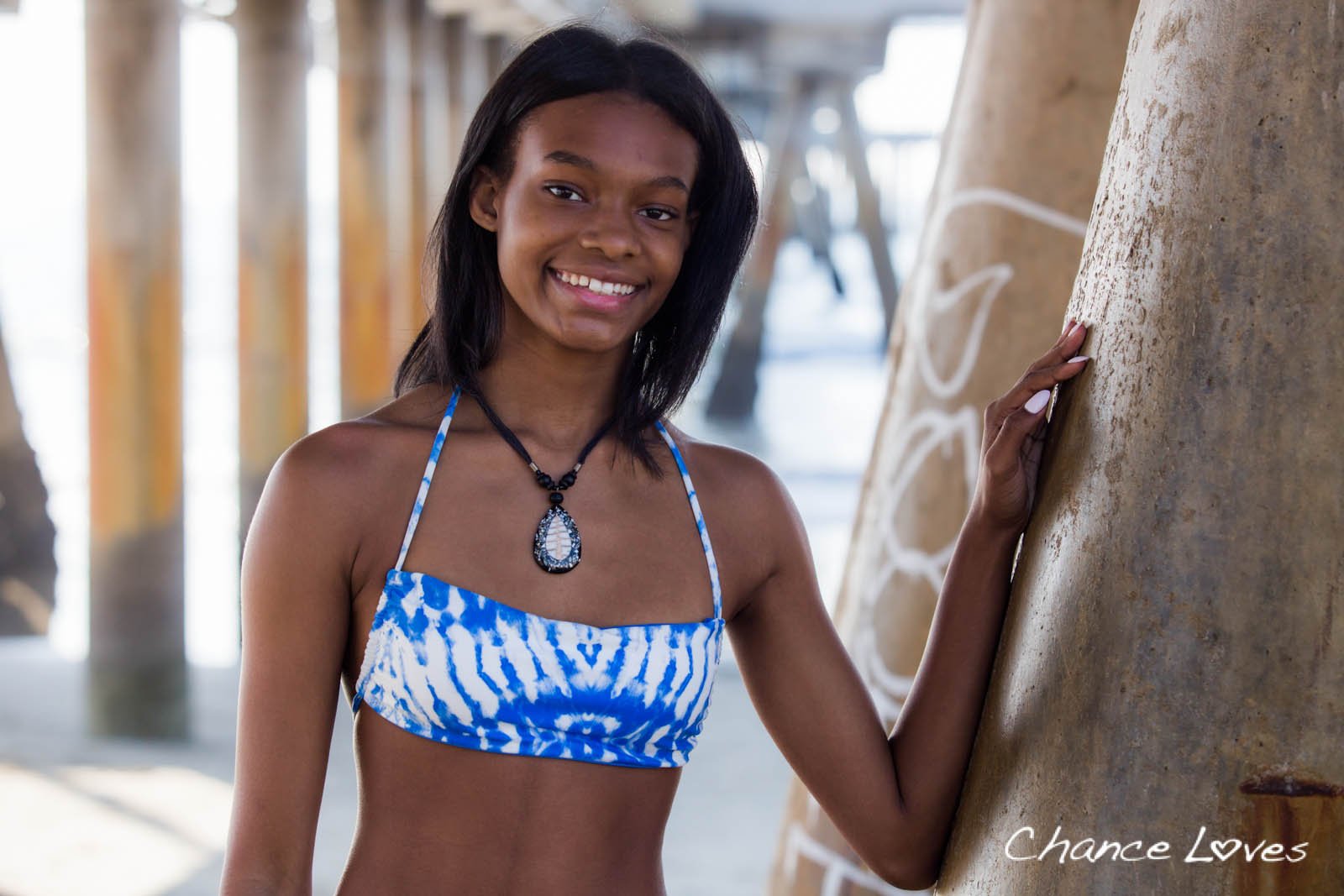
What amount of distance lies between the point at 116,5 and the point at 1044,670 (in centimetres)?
864

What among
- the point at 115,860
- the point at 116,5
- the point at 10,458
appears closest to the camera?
the point at 115,860

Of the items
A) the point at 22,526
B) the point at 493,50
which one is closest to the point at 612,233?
the point at 22,526

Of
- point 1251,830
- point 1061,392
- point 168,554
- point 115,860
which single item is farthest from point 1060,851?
point 168,554

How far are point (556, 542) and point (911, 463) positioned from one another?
1.35 meters

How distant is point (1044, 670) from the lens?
1.86 meters

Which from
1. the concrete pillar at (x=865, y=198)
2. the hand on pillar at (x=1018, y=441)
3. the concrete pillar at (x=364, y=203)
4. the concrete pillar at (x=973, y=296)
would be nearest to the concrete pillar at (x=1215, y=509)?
the hand on pillar at (x=1018, y=441)

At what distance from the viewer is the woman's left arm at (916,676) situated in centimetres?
204

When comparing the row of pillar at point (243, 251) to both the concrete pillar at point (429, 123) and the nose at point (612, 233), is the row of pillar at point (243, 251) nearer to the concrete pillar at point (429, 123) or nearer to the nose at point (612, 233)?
the concrete pillar at point (429, 123)

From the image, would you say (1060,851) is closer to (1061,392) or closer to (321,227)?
(1061,392)

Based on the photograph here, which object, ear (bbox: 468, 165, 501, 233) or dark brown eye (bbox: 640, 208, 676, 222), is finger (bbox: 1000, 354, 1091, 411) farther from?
ear (bbox: 468, 165, 501, 233)

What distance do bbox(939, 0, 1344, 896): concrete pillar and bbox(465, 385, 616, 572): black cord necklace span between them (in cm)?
71

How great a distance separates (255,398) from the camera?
44.5 ft

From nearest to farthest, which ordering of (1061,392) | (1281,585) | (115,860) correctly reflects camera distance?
(1281,585), (1061,392), (115,860)

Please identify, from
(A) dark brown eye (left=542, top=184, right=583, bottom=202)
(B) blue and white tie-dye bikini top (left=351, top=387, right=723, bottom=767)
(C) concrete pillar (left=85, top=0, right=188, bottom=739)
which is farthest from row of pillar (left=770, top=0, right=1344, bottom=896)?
(C) concrete pillar (left=85, top=0, right=188, bottom=739)
